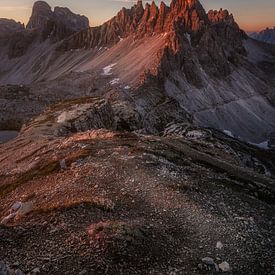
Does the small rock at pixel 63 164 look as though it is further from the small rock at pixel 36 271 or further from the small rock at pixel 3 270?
the small rock at pixel 3 270

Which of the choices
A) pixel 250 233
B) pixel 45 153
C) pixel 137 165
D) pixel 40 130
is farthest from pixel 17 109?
pixel 250 233

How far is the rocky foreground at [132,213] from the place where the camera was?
932 inches

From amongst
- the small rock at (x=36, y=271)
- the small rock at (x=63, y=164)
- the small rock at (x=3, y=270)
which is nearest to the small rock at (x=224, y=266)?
the small rock at (x=36, y=271)

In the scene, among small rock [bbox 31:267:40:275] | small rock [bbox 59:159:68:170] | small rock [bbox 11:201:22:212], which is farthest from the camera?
small rock [bbox 59:159:68:170]

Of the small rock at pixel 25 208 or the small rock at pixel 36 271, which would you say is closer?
the small rock at pixel 36 271

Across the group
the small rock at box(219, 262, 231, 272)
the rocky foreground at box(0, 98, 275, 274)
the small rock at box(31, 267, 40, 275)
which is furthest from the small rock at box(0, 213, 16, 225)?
the small rock at box(219, 262, 231, 272)

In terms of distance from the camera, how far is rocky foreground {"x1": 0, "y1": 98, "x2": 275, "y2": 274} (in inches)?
932

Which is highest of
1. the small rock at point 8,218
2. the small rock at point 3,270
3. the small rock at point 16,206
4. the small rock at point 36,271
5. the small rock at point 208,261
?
the small rock at point 3,270

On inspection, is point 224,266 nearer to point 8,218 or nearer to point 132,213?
point 132,213

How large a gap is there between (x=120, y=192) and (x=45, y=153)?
20.5 meters

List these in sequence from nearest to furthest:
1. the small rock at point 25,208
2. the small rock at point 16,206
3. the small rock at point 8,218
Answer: the small rock at point 8,218, the small rock at point 25,208, the small rock at point 16,206

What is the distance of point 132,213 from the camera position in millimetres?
29594

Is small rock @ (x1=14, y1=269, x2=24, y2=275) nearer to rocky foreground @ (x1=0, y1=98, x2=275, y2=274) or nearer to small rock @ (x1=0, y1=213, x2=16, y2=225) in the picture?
rocky foreground @ (x1=0, y1=98, x2=275, y2=274)

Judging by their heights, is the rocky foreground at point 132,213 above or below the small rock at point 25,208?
above
